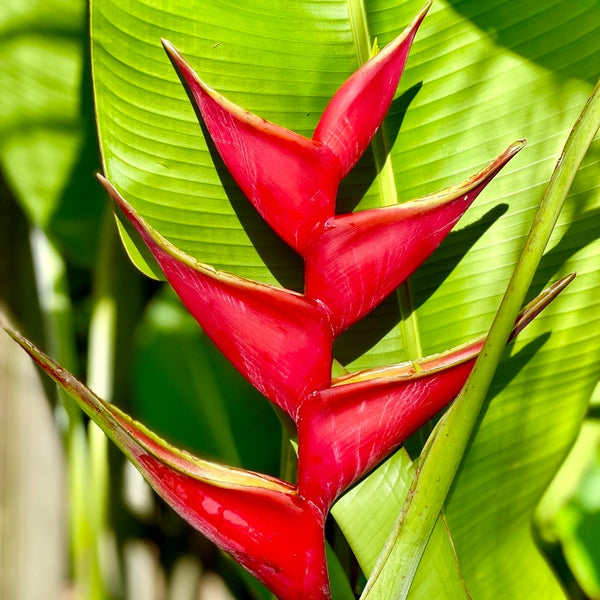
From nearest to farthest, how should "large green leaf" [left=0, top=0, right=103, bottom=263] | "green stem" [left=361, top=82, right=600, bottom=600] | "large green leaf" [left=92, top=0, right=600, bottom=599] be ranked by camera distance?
"green stem" [left=361, top=82, right=600, bottom=600] → "large green leaf" [left=92, top=0, right=600, bottom=599] → "large green leaf" [left=0, top=0, right=103, bottom=263]

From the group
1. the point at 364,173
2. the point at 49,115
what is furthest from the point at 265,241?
the point at 49,115

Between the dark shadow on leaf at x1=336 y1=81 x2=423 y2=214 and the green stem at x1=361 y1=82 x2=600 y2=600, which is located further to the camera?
the dark shadow on leaf at x1=336 y1=81 x2=423 y2=214

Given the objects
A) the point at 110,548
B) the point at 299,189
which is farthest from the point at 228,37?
the point at 110,548

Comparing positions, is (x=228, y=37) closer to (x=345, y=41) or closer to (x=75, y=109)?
(x=345, y=41)

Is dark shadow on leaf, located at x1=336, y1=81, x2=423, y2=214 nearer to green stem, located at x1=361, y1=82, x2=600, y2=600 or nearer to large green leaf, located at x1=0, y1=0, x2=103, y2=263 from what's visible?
green stem, located at x1=361, y1=82, x2=600, y2=600

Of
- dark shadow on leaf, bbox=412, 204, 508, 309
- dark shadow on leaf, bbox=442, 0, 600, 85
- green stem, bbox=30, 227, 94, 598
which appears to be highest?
dark shadow on leaf, bbox=442, 0, 600, 85

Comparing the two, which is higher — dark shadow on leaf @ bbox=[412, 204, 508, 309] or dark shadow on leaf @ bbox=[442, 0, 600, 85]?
dark shadow on leaf @ bbox=[442, 0, 600, 85]

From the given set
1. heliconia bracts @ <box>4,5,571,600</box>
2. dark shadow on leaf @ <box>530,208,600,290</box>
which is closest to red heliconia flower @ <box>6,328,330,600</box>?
heliconia bracts @ <box>4,5,571,600</box>
